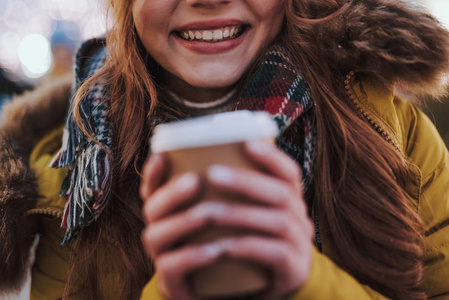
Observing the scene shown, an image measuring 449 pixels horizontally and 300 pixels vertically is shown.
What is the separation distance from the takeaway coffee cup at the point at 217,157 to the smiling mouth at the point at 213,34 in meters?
0.75

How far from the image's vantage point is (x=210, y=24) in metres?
1.32

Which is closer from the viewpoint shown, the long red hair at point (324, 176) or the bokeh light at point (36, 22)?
the long red hair at point (324, 176)

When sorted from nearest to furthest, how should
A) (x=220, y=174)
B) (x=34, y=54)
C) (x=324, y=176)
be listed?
1. (x=220, y=174)
2. (x=324, y=176)
3. (x=34, y=54)

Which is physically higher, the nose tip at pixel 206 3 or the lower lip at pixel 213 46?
the nose tip at pixel 206 3

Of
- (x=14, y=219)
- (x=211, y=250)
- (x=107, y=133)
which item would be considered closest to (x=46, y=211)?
(x=14, y=219)

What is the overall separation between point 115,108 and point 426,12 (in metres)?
1.00

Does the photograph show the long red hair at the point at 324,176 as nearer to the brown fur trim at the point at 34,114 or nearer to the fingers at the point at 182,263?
the brown fur trim at the point at 34,114

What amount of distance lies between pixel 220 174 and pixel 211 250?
116mm

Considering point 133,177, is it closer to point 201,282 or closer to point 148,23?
point 148,23

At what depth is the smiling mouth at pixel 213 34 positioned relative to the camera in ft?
4.38

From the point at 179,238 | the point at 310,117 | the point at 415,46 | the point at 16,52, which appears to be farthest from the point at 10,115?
the point at 16,52

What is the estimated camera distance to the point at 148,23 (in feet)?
4.34

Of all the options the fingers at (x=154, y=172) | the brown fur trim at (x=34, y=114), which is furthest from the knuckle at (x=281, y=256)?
the brown fur trim at (x=34, y=114)

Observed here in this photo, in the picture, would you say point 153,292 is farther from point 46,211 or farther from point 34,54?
point 34,54
